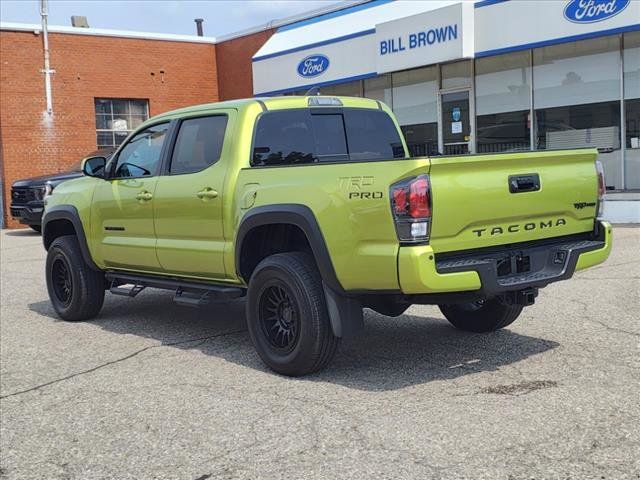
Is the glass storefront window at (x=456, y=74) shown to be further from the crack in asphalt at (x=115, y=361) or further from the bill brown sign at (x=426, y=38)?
the crack in asphalt at (x=115, y=361)

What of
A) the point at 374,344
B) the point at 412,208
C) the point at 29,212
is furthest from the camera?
the point at 29,212

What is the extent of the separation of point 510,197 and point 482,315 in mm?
1715

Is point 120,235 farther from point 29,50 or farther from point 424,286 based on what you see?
point 29,50

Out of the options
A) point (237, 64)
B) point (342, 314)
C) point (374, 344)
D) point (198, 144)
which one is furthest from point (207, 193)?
point (237, 64)

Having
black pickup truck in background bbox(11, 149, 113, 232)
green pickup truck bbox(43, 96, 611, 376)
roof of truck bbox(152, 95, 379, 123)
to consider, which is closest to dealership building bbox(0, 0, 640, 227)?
roof of truck bbox(152, 95, 379, 123)

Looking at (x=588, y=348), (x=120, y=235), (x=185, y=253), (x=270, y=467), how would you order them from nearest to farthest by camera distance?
(x=270, y=467) < (x=588, y=348) < (x=185, y=253) < (x=120, y=235)

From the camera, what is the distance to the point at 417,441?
397cm

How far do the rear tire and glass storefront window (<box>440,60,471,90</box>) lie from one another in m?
11.4

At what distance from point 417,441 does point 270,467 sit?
2.62ft

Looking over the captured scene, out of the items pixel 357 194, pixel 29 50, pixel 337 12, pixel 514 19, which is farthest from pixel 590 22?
pixel 29 50

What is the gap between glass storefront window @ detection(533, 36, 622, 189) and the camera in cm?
1427

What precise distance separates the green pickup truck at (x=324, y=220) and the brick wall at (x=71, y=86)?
16.0 meters

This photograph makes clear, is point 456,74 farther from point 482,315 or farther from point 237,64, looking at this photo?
point 482,315

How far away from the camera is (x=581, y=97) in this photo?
1468 cm
